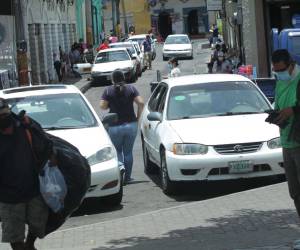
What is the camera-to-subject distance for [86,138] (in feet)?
30.3

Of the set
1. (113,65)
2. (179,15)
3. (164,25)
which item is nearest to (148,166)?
(113,65)

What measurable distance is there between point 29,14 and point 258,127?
22.9 meters

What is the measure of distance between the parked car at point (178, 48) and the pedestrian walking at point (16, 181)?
126 feet

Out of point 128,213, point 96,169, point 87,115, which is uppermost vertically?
point 87,115

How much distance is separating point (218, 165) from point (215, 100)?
1550 millimetres

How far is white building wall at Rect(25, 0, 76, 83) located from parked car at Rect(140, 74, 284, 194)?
20860 millimetres

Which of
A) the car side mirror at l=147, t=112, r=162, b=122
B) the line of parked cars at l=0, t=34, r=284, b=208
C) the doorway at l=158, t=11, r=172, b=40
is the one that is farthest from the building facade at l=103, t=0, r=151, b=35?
the car side mirror at l=147, t=112, r=162, b=122

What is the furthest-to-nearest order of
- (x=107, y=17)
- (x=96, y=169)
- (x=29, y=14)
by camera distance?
(x=107, y=17) < (x=29, y=14) < (x=96, y=169)

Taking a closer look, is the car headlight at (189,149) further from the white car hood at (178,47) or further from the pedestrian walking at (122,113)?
the white car hood at (178,47)

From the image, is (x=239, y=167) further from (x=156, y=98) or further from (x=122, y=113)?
(x=156, y=98)

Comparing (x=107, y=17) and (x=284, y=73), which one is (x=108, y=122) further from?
(x=107, y=17)

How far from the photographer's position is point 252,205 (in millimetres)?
7992

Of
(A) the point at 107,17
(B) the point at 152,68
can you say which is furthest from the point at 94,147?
(A) the point at 107,17

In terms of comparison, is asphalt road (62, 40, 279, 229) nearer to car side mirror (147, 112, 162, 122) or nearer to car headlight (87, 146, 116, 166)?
car headlight (87, 146, 116, 166)
